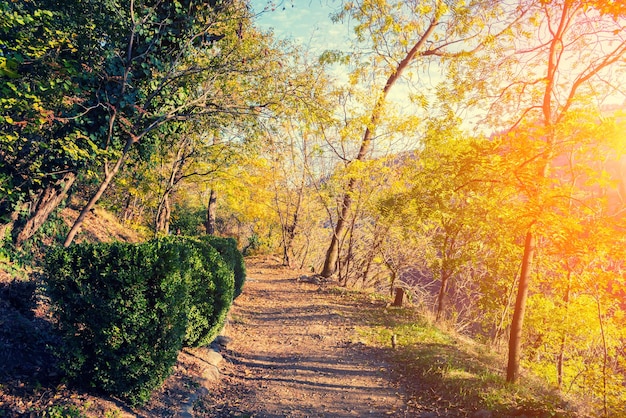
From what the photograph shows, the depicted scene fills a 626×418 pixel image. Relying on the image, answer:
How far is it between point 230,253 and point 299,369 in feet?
12.0

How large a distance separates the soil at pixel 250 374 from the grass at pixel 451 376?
12.8 inches

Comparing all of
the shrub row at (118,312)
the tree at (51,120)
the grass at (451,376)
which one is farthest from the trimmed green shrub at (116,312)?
the grass at (451,376)

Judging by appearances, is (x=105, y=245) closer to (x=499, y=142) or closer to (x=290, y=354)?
(x=290, y=354)

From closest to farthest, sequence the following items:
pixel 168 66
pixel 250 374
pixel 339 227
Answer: pixel 250 374 → pixel 168 66 → pixel 339 227

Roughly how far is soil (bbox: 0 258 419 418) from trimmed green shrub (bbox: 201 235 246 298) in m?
0.95

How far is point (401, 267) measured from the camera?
16.0 metres

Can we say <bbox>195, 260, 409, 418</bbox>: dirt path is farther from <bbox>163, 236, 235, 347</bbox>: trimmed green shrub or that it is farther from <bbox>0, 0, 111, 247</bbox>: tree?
<bbox>0, 0, 111, 247</bbox>: tree

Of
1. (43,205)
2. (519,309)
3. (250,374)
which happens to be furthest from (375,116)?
(43,205)

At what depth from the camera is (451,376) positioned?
18.8 feet

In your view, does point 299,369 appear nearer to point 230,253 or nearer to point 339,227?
→ point 230,253

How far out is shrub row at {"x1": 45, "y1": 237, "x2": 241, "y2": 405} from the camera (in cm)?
365

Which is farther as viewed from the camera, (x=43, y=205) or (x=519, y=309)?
(x=43, y=205)

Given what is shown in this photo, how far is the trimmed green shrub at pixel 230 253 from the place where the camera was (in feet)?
28.6

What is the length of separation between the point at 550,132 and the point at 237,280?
25.9 ft
